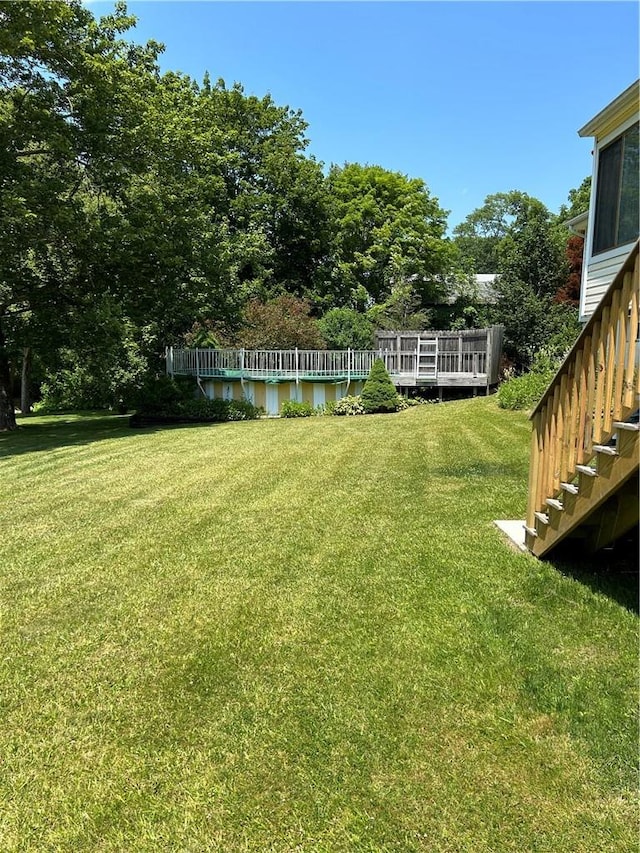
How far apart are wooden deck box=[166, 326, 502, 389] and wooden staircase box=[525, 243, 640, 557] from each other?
11946mm

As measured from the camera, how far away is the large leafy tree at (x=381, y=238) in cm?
2673

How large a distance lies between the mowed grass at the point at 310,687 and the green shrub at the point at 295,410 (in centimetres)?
997

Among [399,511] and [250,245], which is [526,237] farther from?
[399,511]

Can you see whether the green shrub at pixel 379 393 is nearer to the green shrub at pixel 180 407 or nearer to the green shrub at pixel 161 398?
the green shrub at pixel 180 407

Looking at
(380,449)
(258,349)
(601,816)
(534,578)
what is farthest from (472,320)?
(601,816)

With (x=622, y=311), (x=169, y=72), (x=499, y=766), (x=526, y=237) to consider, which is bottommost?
(x=499, y=766)

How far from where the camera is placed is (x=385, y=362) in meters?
16.6

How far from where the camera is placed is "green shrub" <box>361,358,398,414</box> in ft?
48.3

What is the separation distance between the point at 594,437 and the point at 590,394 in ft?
1.03

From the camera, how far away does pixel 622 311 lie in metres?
2.64

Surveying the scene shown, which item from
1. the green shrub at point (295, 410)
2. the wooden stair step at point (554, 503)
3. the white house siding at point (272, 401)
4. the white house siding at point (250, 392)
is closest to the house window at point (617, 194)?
the wooden stair step at point (554, 503)

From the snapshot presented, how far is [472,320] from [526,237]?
730 centimetres

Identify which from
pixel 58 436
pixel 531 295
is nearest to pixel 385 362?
pixel 531 295

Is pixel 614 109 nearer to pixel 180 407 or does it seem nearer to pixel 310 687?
pixel 310 687
